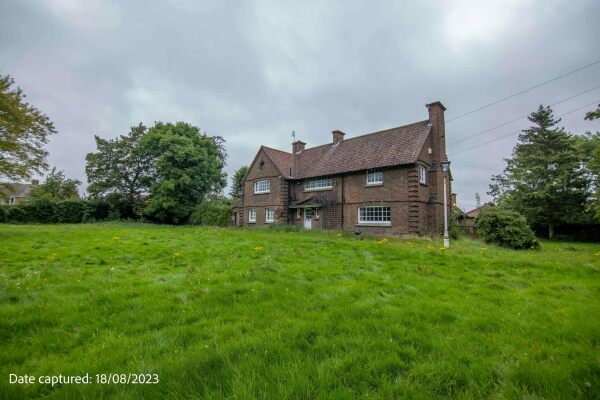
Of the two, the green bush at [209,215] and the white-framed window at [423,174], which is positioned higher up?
the white-framed window at [423,174]

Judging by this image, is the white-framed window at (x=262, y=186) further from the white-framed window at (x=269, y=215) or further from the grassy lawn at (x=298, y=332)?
the grassy lawn at (x=298, y=332)

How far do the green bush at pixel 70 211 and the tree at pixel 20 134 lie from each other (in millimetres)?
21002

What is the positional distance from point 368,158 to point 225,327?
20624 mm

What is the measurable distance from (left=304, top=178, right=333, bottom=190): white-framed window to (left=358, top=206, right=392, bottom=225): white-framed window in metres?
4.02

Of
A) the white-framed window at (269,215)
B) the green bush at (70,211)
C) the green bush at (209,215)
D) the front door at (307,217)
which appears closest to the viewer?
the front door at (307,217)

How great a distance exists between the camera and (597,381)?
107 inches

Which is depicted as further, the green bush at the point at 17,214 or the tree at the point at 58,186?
the tree at the point at 58,186

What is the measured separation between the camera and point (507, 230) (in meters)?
16.5

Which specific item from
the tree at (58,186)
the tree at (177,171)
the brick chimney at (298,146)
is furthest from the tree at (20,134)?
the tree at (58,186)

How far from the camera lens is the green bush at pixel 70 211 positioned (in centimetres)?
3544

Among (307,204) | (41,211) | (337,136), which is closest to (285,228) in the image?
(307,204)

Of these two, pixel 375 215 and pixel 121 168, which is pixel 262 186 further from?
pixel 121 168

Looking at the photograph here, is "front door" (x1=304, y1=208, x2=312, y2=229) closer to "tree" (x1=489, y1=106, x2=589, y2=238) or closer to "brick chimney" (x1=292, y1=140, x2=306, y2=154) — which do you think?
"brick chimney" (x1=292, y1=140, x2=306, y2=154)

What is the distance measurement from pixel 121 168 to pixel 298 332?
39.8 metres
